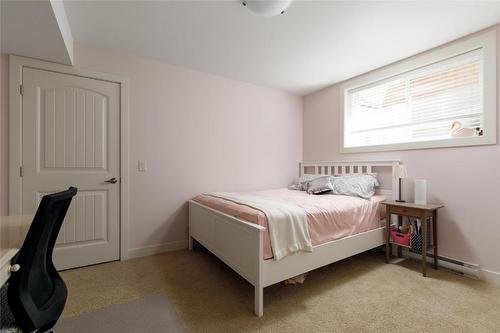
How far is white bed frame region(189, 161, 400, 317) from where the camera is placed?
1.60 meters

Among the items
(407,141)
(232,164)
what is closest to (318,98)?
(407,141)

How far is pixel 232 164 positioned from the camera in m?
3.33

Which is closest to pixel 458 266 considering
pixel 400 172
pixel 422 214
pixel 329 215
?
pixel 422 214

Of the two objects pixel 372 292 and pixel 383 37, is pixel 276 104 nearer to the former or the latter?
pixel 383 37

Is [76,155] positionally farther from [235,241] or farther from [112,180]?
[235,241]

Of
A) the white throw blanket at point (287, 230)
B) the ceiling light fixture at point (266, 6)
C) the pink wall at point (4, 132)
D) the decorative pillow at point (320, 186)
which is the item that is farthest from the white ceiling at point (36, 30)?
the decorative pillow at point (320, 186)

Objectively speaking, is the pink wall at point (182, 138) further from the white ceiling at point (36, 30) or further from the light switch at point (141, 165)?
the white ceiling at point (36, 30)

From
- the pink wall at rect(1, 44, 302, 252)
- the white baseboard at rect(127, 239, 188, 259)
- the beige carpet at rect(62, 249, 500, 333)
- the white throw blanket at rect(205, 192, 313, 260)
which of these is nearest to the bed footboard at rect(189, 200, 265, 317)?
the white throw blanket at rect(205, 192, 313, 260)

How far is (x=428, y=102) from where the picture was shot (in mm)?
2607

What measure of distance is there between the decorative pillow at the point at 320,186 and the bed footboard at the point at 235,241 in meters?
1.41

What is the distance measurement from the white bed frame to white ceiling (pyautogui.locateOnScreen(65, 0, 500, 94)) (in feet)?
4.56

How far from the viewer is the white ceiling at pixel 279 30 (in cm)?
188

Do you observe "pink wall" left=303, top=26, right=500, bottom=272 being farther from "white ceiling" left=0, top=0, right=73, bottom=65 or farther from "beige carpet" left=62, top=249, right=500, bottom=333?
"white ceiling" left=0, top=0, right=73, bottom=65

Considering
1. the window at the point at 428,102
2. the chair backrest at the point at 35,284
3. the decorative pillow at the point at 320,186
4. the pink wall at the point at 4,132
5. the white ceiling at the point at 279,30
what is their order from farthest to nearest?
the decorative pillow at the point at 320,186 < the window at the point at 428,102 < the pink wall at the point at 4,132 < the white ceiling at the point at 279,30 < the chair backrest at the point at 35,284
